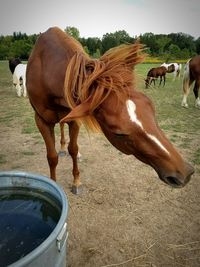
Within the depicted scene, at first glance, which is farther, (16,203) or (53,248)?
(16,203)

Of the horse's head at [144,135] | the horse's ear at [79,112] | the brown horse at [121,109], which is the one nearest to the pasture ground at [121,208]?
the brown horse at [121,109]

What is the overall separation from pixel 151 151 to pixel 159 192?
192cm

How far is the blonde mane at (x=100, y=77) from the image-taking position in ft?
5.50

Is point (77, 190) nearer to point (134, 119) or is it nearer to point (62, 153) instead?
point (62, 153)

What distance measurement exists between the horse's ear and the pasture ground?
1.63 feet

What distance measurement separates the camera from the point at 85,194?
3289mm

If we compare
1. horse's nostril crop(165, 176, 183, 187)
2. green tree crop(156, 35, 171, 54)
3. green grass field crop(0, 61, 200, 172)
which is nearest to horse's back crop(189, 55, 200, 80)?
green grass field crop(0, 61, 200, 172)

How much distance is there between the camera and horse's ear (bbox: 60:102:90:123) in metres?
1.61

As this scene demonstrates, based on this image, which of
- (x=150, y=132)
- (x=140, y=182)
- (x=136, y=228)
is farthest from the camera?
(x=140, y=182)

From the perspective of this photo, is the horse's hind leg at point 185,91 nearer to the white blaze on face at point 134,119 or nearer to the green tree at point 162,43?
the white blaze on face at point 134,119

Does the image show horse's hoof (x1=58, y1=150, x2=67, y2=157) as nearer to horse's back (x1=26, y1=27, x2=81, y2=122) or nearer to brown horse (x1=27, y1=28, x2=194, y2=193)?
horse's back (x1=26, y1=27, x2=81, y2=122)

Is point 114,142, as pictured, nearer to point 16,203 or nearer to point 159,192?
point 16,203

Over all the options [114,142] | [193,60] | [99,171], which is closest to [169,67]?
[193,60]

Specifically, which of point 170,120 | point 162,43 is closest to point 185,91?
point 170,120
